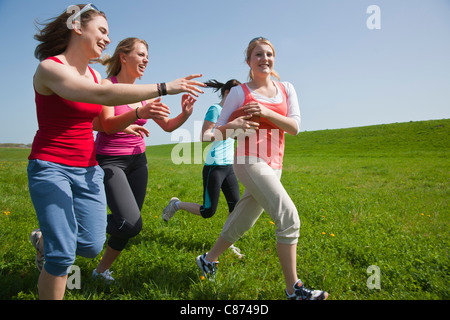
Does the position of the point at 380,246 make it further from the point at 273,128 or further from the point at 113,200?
the point at 113,200

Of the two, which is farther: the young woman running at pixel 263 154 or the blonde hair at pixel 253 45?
the blonde hair at pixel 253 45

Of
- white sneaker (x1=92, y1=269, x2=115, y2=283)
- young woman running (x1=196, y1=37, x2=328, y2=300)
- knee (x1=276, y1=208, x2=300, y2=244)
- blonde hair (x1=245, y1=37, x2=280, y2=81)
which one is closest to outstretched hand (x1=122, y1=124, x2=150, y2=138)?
young woman running (x1=196, y1=37, x2=328, y2=300)

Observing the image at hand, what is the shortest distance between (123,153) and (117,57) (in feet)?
3.93

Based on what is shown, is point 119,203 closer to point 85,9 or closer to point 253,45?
point 85,9

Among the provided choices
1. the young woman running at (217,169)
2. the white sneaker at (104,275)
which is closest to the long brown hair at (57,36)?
the young woman running at (217,169)

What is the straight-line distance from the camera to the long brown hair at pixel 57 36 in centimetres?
243

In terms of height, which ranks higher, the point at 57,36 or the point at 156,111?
the point at 57,36

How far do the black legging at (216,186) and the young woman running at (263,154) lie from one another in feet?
3.97

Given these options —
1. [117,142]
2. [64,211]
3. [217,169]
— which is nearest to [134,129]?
[117,142]

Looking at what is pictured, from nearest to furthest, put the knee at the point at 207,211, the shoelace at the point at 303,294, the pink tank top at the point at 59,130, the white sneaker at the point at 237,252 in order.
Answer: the pink tank top at the point at 59,130
the shoelace at the point at 303,294
the white sneaker at the point at 237,252
the knee at the point at 207,211

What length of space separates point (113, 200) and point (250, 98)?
182 centimetres

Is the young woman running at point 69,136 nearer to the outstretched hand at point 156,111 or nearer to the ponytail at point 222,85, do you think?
the outstretched hand at point 156,111

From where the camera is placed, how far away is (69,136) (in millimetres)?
2363
